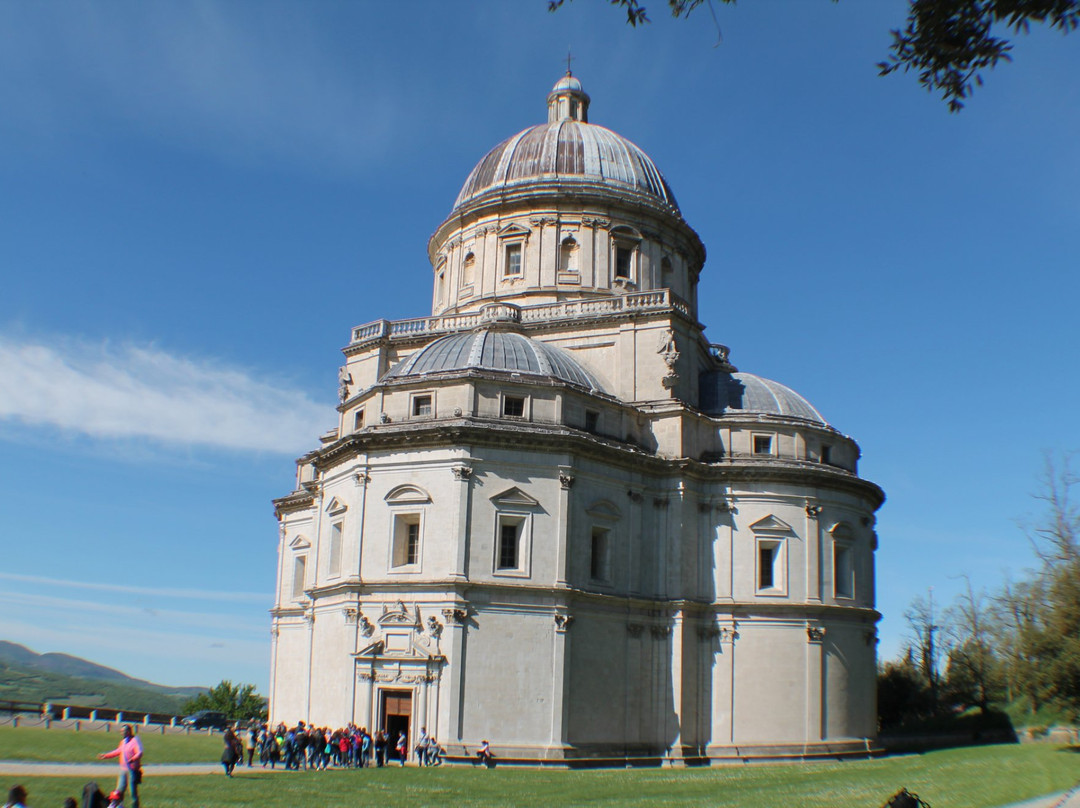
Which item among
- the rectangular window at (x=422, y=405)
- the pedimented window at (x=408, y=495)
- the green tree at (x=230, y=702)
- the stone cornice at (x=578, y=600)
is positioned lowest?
the green tree at (x=230, y=702)

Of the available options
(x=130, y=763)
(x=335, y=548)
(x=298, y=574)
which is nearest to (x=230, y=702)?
(x=298, y=574)

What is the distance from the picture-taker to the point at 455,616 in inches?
1361

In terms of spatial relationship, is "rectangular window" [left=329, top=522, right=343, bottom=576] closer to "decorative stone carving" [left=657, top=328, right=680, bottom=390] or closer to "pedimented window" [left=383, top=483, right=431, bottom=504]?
"pedimented window" [left=383, top=483, right=431, bottom=504]

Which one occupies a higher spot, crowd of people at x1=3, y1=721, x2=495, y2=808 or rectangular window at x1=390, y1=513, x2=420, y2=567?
rectangular window at x1=390, y1=513, x2=420, y2=567

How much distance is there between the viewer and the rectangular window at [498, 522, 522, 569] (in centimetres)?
3628

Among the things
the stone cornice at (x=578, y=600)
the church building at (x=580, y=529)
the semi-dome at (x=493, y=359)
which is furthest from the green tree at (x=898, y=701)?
the semi-dome at (x=493, y=359)

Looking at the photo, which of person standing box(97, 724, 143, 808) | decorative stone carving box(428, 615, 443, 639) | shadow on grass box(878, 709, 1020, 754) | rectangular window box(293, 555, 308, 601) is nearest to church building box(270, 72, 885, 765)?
decorative stone carving box(428, 615, 443, 639)

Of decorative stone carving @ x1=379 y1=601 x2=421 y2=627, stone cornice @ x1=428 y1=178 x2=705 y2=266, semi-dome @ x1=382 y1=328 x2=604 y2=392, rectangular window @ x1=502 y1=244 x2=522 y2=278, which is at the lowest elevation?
decorative stone carving @ x1=379 y1=601 x2=421 y2=627

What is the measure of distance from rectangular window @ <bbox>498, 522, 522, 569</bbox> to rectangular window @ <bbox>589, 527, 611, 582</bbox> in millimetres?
3392

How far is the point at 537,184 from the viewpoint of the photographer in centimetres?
4966

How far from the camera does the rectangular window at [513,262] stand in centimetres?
4912

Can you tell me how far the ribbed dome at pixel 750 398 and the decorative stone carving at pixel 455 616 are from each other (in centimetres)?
1529

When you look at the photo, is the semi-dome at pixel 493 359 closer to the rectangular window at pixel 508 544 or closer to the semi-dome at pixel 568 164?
the rectangular window at pixel 508 544

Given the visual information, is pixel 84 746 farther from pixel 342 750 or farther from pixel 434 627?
pixel 434 627
